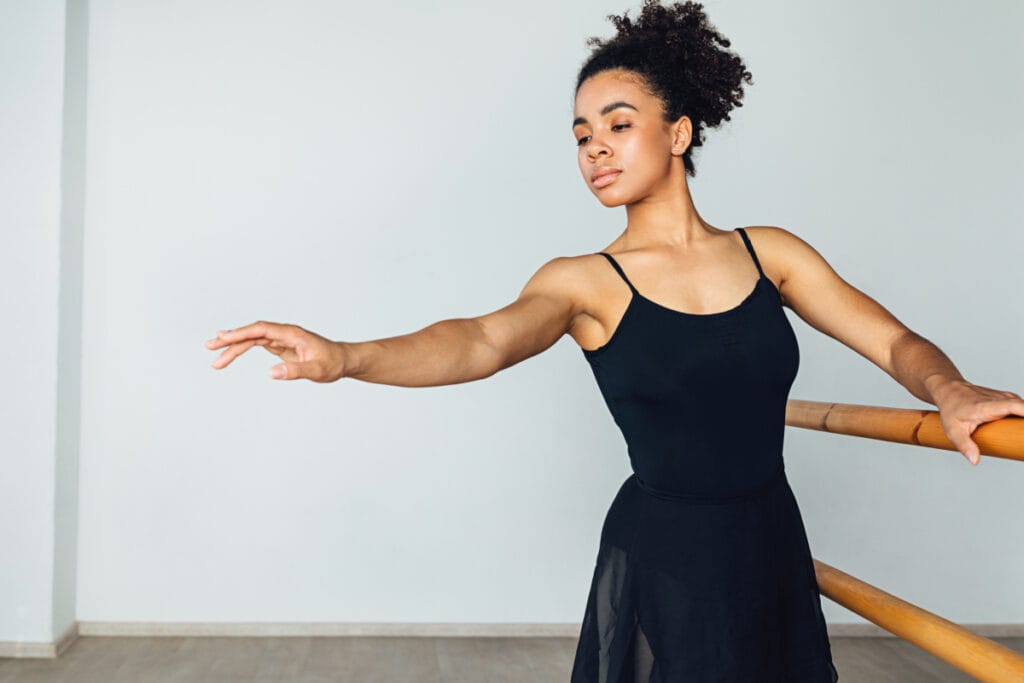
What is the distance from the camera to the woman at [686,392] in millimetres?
1603

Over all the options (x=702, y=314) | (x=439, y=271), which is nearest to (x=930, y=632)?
(x=702, y=314)

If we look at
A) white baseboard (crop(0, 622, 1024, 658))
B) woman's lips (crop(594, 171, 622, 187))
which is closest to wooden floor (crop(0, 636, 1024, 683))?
white baseboard (crop(0, 622, 1024, 658))

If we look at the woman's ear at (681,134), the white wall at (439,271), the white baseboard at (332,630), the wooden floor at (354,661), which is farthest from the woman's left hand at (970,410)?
the white baseboard at (332,630)

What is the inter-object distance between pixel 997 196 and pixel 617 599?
3.45 metres

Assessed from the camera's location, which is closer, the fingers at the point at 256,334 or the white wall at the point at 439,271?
the fingers at the point at 256,334

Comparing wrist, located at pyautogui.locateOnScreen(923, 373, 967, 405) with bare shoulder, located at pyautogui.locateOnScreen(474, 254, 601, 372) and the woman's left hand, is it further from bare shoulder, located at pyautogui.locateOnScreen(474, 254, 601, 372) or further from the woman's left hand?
bare shoulder, located at pyautogui.locateOnScreen(474, 254, 601, 372)

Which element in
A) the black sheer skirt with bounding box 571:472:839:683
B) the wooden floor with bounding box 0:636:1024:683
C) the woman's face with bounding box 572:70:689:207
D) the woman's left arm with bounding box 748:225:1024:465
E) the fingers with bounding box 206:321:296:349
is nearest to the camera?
the fingers with bounding box 206:321:296:349

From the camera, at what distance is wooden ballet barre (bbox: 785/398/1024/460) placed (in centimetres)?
121

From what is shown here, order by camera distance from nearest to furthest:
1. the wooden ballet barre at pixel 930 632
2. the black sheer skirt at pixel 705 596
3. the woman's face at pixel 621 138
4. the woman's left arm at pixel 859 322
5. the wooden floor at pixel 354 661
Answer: the wooden ballet barre at pixel 930 632, the woman's left arm at pixel 859 322, the black sheer skirt at pixel 705 596, the woman's face at pixel 621 138, the wooden floor at pixel 354 661

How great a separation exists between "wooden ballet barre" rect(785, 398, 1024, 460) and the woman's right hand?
743 millimetres

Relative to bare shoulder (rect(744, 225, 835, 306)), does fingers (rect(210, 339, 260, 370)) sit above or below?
below

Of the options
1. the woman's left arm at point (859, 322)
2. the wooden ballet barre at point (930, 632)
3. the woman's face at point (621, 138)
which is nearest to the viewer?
the wooden ballet barre at point (930, 632)

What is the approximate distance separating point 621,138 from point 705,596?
73 cm

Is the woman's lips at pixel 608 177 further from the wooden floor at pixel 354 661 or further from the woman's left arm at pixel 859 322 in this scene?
the wooden floor at pixel 354 661
